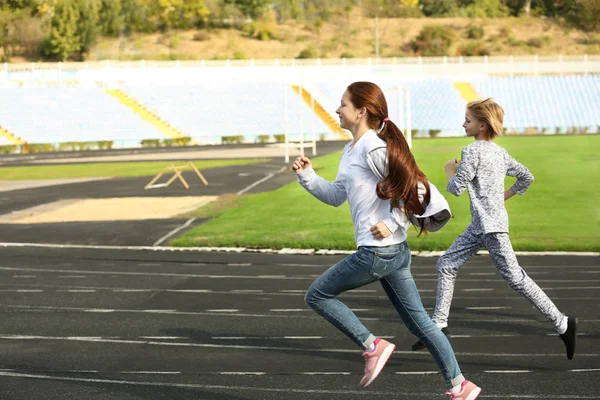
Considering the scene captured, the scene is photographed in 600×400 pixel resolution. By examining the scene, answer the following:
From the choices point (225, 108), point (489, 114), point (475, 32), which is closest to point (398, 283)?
point (489, 114)

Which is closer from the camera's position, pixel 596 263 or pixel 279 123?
pixel 596 263

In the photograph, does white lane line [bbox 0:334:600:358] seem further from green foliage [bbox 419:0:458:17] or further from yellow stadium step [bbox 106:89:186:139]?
green foliage [bbox 419:0:458:17]

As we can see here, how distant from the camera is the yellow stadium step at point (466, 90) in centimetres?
7562

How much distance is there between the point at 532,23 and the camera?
111000 mm

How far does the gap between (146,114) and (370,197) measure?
64011mm

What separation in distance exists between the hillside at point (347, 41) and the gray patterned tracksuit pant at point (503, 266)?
86933 millimetres

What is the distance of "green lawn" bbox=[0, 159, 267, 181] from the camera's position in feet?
125

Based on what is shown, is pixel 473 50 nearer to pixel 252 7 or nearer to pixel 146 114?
pixel 252 7

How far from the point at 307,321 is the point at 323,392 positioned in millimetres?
2842

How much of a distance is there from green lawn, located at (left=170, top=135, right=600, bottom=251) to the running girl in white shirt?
10078 mm

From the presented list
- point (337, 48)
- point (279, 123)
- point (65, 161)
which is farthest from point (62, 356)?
point (337, 48)

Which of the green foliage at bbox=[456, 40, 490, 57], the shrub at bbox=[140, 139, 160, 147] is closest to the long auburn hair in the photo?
the shrub at bbox=[140, 139, 160, 147]

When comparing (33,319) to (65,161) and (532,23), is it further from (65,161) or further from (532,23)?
(532,23)

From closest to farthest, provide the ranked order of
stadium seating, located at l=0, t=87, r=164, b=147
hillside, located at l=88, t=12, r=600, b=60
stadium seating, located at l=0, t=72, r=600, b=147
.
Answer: stadium seating, located at l=0, t=87, r=164, b=147 < stadium seating, located at l=0, t=72, r=600, b=147 < hillside, located at l=88, t=12, r=600, b=60
